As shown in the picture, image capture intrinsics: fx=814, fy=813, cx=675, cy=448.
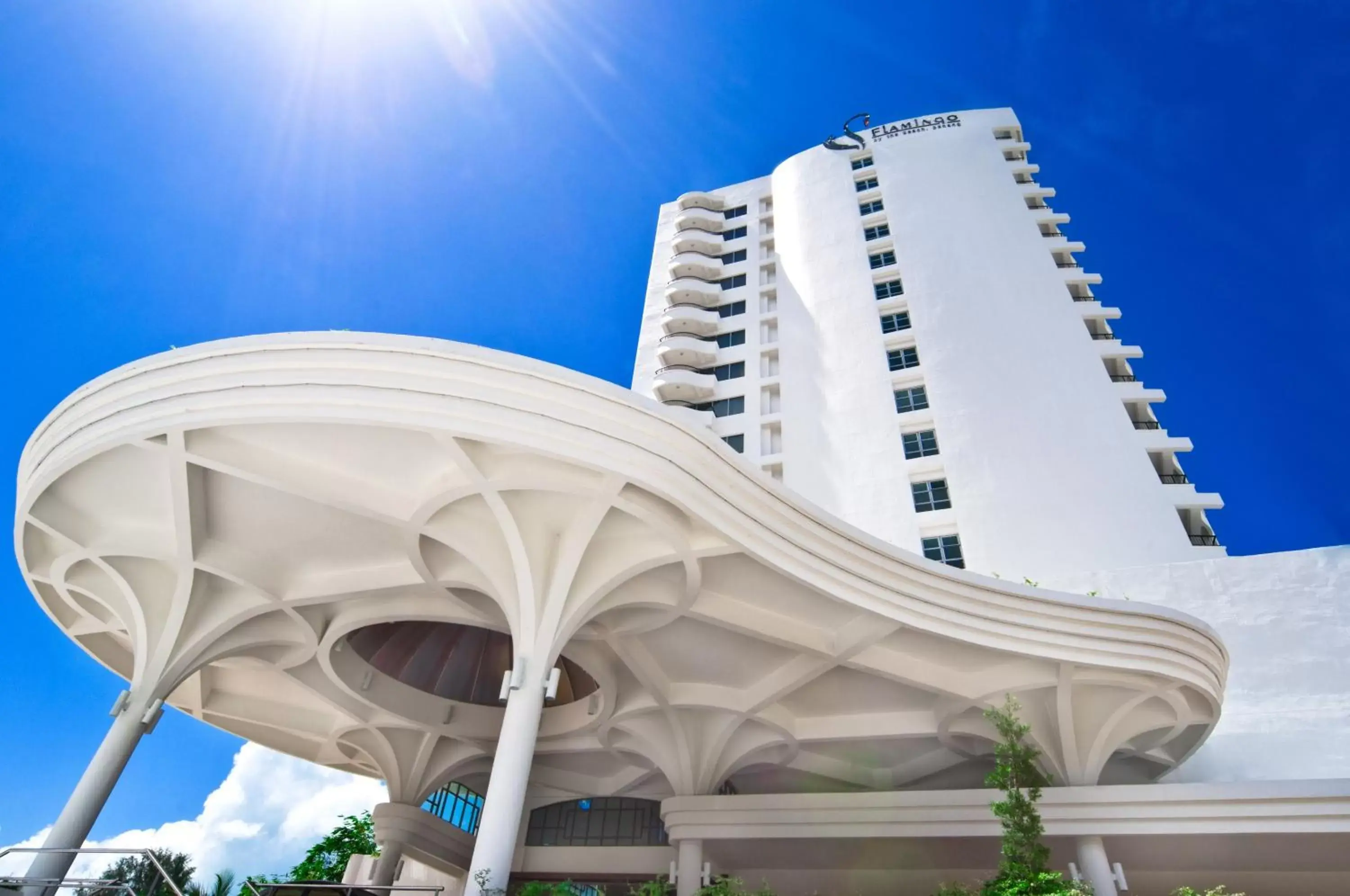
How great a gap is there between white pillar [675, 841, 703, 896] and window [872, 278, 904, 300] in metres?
29.8

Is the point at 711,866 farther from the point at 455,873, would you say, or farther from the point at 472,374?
the point at 472,374

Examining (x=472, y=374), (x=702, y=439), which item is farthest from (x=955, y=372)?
(x=472, y=374)

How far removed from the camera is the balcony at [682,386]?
44.8 meters

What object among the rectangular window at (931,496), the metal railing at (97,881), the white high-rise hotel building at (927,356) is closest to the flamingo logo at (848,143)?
the white high-rise hotel building at (927,356)

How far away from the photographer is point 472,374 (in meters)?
14.2

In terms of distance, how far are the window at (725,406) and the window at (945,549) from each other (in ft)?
46.5

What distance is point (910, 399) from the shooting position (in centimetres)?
3856

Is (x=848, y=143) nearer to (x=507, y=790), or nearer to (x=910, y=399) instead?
(x=910, y=399)

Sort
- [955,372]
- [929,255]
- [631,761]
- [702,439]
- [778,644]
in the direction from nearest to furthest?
[702,439] < [778,644] < [631,761] < [955,372] < [929,255]

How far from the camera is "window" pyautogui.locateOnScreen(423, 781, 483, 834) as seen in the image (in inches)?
1210

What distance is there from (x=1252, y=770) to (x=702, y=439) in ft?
64.1

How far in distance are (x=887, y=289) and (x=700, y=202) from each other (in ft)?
61.3

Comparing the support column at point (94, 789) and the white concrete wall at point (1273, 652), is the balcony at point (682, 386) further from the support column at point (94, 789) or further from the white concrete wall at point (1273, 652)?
the support column at point (94, 789)

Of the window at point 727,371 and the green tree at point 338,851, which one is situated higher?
the window at point 727,371
